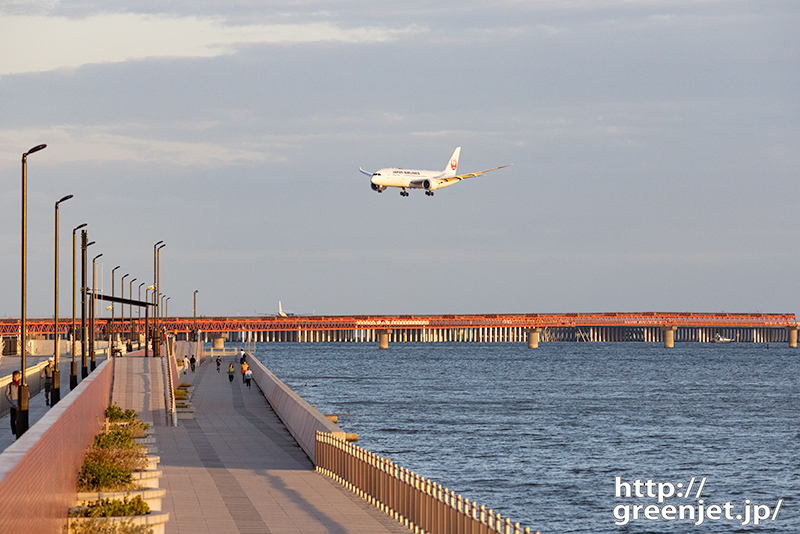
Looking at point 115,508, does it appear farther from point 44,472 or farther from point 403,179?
point 403,179

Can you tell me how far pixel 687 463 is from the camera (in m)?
57.2

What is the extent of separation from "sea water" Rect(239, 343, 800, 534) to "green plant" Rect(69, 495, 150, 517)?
878 inches

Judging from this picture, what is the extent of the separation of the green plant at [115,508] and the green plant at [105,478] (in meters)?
1.81

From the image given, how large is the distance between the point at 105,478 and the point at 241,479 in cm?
1079

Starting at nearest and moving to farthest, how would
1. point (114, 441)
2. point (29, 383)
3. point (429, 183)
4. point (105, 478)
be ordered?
point (105, 478)
point (114, 441)
point (29, 383)
point (429, 183)

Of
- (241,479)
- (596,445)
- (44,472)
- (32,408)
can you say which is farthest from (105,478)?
(596,445)

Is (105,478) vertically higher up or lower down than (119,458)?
lower down

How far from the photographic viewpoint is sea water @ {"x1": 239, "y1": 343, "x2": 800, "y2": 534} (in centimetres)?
4238

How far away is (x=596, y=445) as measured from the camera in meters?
64.1

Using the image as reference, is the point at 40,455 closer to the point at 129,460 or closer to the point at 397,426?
the point at 129,460

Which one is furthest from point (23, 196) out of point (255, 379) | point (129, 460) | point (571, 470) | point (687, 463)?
point (255, 379)

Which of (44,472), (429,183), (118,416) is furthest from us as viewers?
(429,183)

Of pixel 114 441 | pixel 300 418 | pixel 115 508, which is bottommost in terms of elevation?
pixel 300 418

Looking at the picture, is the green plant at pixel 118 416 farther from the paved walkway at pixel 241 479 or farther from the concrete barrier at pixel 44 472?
the concrete barrier at pixel 44 472
